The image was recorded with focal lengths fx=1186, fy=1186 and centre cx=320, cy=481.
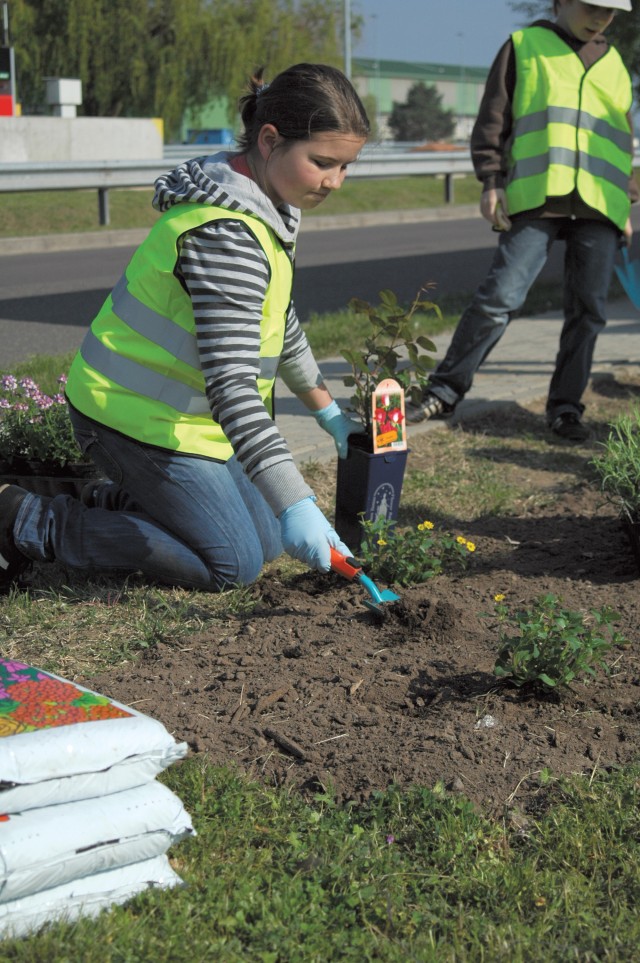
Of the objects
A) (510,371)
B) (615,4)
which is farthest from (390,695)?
(510,371)

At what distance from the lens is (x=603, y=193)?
216 inches

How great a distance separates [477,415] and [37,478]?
2540mm

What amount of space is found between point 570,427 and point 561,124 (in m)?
1.39

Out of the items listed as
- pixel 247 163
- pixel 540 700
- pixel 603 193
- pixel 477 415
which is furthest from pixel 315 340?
pixel 540 700

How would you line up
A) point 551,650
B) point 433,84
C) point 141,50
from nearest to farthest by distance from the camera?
point 551,650 → point 141,50 → point 433,84

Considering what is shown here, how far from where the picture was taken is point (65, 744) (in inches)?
81.4

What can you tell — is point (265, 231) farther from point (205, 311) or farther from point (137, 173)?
point (137, 173)

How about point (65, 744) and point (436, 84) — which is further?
point (436, 84)

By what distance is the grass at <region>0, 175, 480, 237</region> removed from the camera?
16594 mm

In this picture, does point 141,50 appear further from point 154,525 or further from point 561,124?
point 154,525

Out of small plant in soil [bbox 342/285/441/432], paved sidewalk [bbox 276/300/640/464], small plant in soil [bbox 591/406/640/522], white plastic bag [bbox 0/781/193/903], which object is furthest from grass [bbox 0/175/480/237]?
white plastic bag [bbox 0/781/193/903]

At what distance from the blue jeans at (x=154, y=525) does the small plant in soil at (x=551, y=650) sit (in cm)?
107

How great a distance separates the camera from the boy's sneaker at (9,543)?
12.2 ft

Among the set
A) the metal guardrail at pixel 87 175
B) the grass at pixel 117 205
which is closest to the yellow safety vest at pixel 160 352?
the metal guardrail at pixel 87 175
